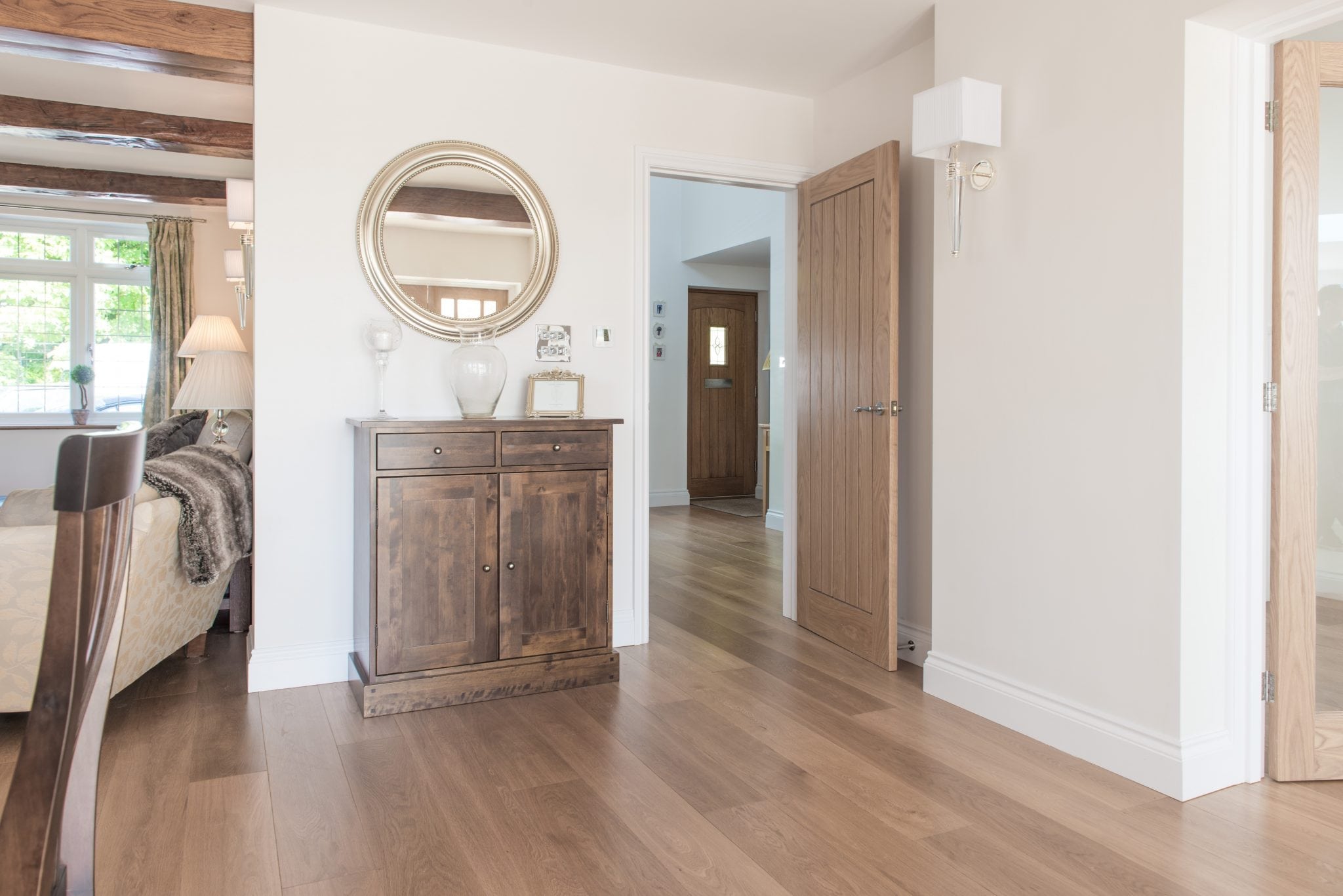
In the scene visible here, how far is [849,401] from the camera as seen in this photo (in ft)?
12.1

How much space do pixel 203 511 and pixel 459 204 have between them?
4.89 ft

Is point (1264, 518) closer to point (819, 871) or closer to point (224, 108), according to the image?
point (819, 871)

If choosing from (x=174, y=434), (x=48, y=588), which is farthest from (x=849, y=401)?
(x=174, y=434)

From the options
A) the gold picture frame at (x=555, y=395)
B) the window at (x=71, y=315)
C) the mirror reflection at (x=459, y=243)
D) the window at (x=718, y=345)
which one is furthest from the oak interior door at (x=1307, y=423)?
the window at (x=71, y=315)

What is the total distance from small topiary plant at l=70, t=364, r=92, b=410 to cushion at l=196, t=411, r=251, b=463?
367cm

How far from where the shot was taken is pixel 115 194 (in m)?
6.47

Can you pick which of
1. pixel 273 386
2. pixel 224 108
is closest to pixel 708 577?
pixel 273 386

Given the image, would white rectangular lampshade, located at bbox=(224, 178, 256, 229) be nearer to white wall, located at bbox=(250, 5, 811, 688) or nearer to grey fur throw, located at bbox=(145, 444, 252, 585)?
white wall, located at bbox=(250, 5, 811, 688)

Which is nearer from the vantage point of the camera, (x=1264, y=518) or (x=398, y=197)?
(x=1264, y=518)

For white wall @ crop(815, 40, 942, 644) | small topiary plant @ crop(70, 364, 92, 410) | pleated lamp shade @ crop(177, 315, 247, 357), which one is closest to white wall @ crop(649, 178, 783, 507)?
pleated lamp shade @ crop(177, 315, 247, 357)

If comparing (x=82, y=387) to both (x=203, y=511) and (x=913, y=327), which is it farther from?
(x=913, y=327)

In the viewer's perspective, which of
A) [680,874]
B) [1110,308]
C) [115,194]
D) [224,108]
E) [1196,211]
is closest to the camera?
→ [680,874]

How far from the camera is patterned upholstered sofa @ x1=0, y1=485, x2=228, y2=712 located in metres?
2.57

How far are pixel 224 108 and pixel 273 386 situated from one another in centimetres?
269
